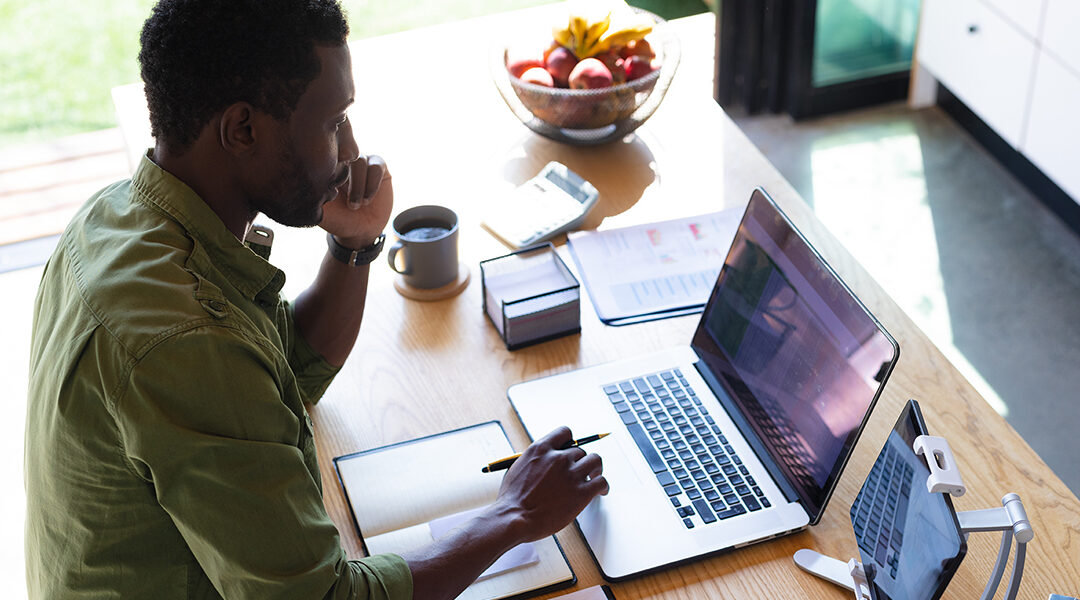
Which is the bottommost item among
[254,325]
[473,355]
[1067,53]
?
[1067,53]

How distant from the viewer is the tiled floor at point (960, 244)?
2566 mm

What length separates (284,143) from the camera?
3.65ft

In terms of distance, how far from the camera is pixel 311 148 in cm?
113

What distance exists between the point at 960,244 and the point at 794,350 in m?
1.92

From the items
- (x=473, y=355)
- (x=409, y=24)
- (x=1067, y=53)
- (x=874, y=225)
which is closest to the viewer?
(x=473, y=355)

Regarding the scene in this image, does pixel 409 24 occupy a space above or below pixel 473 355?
below

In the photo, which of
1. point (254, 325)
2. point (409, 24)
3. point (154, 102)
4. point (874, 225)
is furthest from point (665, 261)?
point (409, 24)

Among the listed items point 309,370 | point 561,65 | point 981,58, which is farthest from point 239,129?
point 981,58

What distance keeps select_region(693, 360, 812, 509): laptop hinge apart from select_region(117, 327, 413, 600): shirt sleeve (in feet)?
1.74

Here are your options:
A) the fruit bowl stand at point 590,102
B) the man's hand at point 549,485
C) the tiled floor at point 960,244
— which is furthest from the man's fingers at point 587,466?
the tiled floor at point 960,244

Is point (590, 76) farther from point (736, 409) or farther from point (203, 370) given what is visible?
point (203, 370)

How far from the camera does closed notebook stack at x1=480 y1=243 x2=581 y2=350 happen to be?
1518mm

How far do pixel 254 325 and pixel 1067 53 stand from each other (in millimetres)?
2418

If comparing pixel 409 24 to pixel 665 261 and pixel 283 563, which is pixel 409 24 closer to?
pixel 665 261
